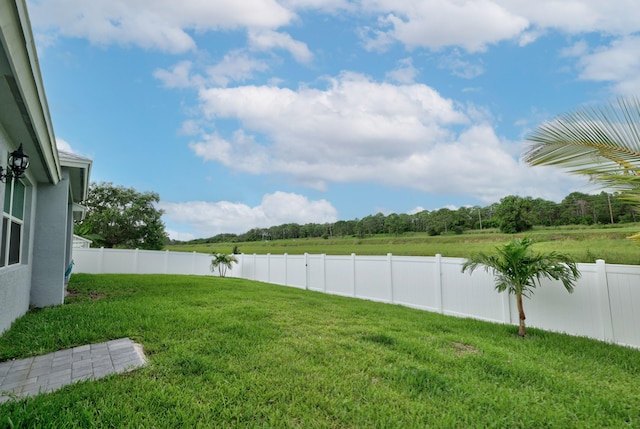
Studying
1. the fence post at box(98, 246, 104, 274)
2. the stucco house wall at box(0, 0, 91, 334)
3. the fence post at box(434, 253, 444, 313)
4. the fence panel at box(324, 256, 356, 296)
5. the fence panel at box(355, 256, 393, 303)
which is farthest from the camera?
the fence post at box(98, 246, 104, 274)

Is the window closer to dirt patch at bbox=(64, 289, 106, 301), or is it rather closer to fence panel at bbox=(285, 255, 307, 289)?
dirt patch at bbox=(64, 289, 106, 301)

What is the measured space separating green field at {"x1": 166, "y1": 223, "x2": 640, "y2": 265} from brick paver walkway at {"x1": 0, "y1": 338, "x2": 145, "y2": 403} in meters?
6.13

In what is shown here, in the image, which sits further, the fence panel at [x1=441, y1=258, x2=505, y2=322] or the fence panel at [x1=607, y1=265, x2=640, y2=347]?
the fence panel at [x1=441, y1=258, x2=505, y2=322]

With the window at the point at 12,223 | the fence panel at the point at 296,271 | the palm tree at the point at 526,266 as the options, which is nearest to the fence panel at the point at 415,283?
the palm tree at the point at 526,266

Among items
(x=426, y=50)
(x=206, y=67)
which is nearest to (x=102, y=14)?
(x=206, y=67)

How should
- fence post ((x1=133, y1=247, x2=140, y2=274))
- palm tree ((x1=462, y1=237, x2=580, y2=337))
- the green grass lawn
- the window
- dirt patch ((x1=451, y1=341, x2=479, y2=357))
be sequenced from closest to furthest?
the green grass lawn → dirt patch ((x1=451, y1=341, x2=479, y2=357)) → the window → palm tree ((x1=462, y1=237, x2=580, y2=337)) → fence post ((x1=133, y1=247, x2=140, y2=274))

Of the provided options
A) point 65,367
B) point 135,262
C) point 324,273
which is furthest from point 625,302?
point 135,262

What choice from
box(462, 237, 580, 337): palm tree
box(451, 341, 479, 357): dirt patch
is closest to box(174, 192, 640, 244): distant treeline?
box(462, 237, 580, 337): palm tree

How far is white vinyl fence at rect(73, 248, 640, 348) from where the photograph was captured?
5.14 m

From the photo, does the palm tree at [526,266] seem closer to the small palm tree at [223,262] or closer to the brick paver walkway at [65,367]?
the brick paver walkway at [65,367]

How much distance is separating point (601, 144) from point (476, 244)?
1898cm

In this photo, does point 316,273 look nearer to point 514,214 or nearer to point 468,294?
point 468,294

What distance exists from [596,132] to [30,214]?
8.93m

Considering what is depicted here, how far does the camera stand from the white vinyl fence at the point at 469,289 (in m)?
5.14
